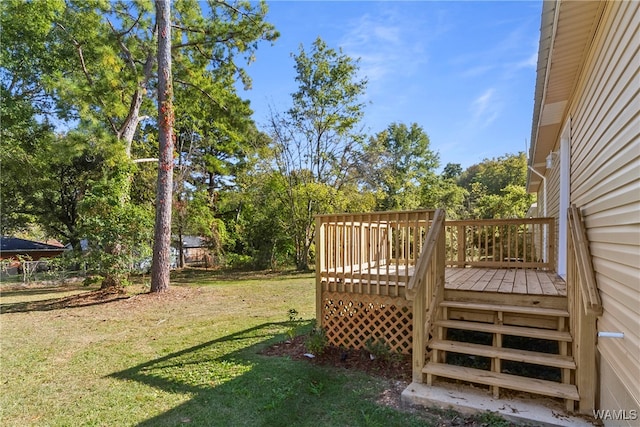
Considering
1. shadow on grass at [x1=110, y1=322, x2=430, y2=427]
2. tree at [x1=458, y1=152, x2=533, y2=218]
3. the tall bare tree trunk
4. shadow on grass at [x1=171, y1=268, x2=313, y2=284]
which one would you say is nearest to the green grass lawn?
shadow on grass at [x1=110, y1=322, x2=430, y2=427]

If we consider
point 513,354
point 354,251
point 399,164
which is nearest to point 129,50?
point 354,251

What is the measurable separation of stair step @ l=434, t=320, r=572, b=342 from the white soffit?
3.52m

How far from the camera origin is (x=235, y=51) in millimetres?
11070

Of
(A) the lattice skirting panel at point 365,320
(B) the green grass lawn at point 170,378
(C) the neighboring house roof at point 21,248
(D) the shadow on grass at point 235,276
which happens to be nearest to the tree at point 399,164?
(D) the shadow on grass at point 235,276

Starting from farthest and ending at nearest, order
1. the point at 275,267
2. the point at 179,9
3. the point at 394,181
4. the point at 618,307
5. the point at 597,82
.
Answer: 1. the point at 394,181
2. the point at 275,267
3. the point at 179,9
4. the point at 597,82
5. the point at 618,307

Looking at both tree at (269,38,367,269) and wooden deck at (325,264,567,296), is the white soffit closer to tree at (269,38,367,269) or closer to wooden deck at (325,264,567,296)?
wooden deck at (325,264,567,296)

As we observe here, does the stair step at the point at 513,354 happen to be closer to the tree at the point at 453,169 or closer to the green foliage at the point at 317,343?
the green foliage at the point at 317,343

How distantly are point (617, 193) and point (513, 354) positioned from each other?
5.59 ft

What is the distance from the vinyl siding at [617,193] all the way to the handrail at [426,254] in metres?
1.35

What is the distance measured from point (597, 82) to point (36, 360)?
7.10m

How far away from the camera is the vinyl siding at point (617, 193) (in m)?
1.98

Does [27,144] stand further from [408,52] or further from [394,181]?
[394,181]

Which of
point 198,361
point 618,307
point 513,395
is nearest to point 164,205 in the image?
point 198,361

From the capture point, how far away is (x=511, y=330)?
341 centimetres
